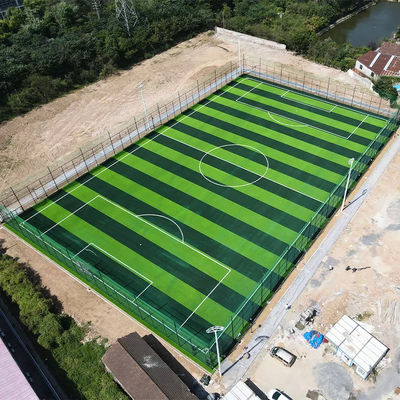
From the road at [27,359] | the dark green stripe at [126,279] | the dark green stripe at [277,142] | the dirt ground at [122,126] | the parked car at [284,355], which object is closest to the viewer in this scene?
the road at [27,359]

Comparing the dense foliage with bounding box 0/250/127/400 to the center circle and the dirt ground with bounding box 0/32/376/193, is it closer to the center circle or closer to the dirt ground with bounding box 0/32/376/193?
the dirt ground with bounding box 0/32/376/193

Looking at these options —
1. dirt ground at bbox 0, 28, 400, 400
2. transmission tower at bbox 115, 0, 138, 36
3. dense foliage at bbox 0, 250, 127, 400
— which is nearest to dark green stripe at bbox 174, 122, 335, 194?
dirt ground at bbox 0, 28, 400, 400

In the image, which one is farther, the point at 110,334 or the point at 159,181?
the point at 159,181

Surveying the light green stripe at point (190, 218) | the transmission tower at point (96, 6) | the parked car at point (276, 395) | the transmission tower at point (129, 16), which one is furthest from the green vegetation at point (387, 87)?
the transmission tower at point (96, 6)

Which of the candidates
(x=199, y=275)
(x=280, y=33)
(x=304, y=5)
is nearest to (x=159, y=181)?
(x=199, y=275)

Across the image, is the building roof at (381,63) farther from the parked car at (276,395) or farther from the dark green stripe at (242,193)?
the parked car at (276,395)

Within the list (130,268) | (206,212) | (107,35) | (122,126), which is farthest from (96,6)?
(130,268)

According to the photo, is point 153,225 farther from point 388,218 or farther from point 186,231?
point 388,218
